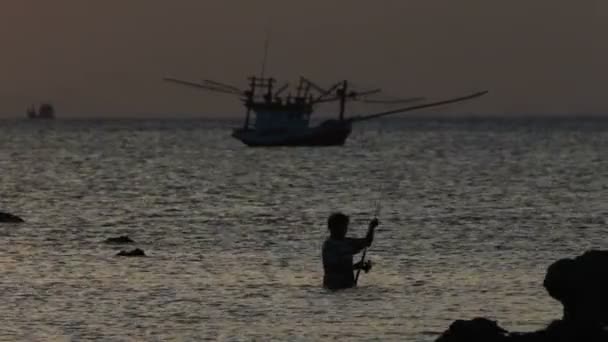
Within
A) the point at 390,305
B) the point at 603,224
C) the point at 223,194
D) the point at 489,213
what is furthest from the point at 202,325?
the point at 223,194

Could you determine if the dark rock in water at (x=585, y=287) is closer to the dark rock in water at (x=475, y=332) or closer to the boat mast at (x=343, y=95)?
the dark rock in water at (x=475, y=332)

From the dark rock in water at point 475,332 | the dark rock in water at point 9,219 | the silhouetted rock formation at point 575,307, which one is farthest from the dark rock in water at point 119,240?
the dark rock in water at point 475,332

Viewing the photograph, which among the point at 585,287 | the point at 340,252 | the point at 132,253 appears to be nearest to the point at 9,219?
the point at 132,253

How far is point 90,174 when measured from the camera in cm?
9825

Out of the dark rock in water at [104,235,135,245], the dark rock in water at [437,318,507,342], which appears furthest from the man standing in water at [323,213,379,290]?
the dark rock in water at [104,235,135,245]

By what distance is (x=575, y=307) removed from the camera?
2394cm

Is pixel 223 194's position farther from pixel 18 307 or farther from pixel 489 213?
pixel 18 307

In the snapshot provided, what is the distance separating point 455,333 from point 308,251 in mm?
18759

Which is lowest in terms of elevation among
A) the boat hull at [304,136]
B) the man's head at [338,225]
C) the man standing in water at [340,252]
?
the boat hull at [304,136]

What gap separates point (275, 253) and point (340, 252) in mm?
9443

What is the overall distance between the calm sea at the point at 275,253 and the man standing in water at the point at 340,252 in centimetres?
34

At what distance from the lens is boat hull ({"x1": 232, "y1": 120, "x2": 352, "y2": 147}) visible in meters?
140

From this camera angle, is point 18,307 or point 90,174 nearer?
point 18,307

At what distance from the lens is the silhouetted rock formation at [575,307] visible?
22234mm
